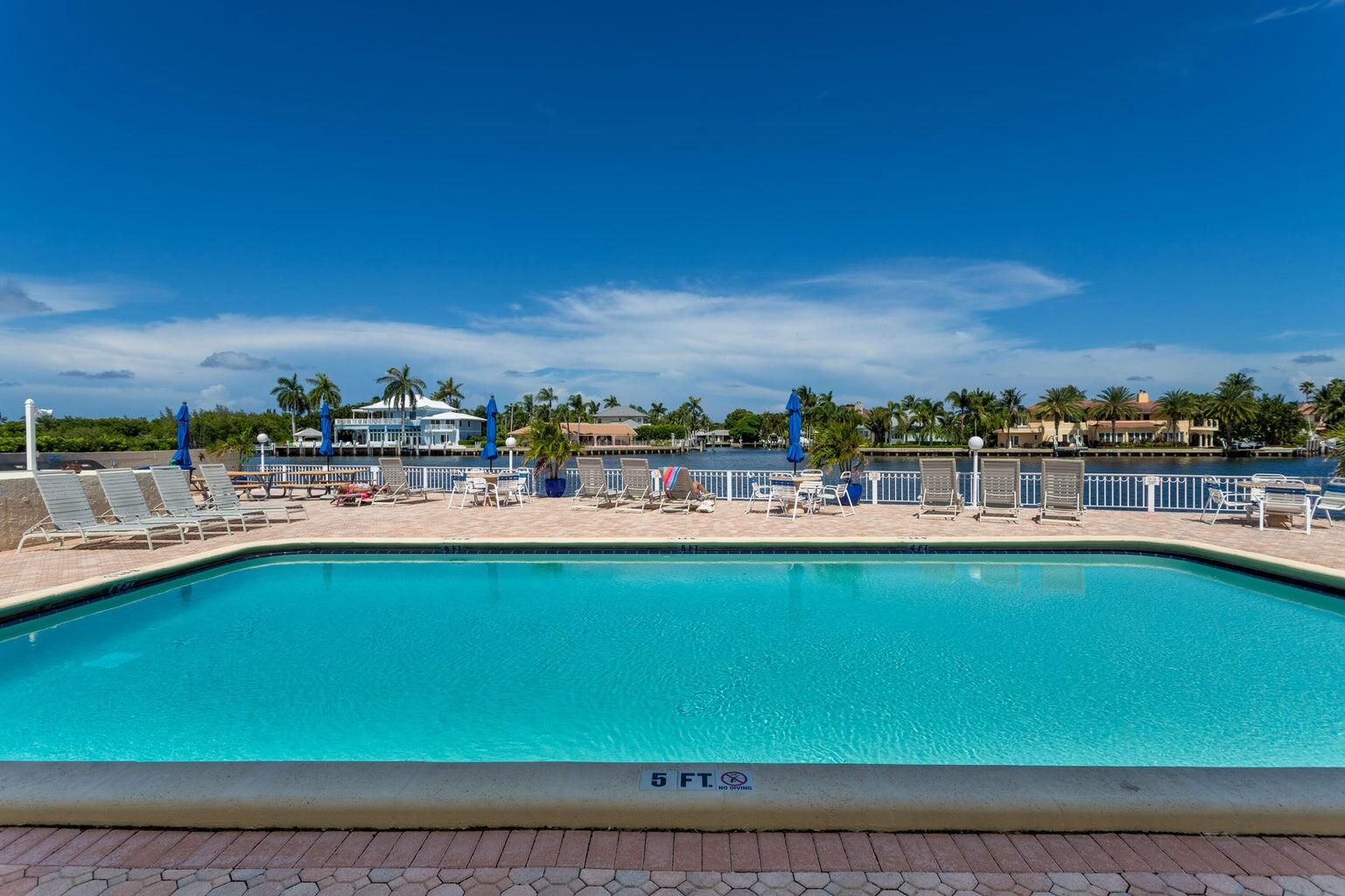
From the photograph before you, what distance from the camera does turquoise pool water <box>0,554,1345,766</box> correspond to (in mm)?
3707

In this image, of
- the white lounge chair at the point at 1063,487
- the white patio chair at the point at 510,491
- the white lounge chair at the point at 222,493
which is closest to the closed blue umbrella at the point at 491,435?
the white patio chair at the point at 510,491

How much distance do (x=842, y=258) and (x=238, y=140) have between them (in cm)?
2178

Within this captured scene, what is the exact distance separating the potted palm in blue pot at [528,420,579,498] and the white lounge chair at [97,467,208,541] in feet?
20.1

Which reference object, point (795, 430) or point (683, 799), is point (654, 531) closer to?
point (795, 430)

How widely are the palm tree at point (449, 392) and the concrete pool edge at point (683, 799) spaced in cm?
10032

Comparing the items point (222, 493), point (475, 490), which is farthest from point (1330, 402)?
point (222, 493)

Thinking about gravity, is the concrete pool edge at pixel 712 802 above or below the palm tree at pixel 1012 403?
below

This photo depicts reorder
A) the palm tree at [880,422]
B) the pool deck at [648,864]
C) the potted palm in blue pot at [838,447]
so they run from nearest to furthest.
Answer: the pool deck at [648,864]
the potted palm in blue pot at [838,447]
the palm tree at [880,422]

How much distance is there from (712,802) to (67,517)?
9.55m

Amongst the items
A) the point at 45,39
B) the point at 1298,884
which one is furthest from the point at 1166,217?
the point at 45,39

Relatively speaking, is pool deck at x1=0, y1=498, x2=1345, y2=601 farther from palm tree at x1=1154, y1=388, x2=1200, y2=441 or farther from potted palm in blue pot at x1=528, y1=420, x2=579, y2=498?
palm tree at x1=1154, y1=388, x2=1200, y2=441

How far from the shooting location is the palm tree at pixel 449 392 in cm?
9781

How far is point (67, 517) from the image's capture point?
8.15 metres

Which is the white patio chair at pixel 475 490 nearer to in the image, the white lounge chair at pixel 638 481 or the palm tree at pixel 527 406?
the white lounge chair at pixel 638 481
